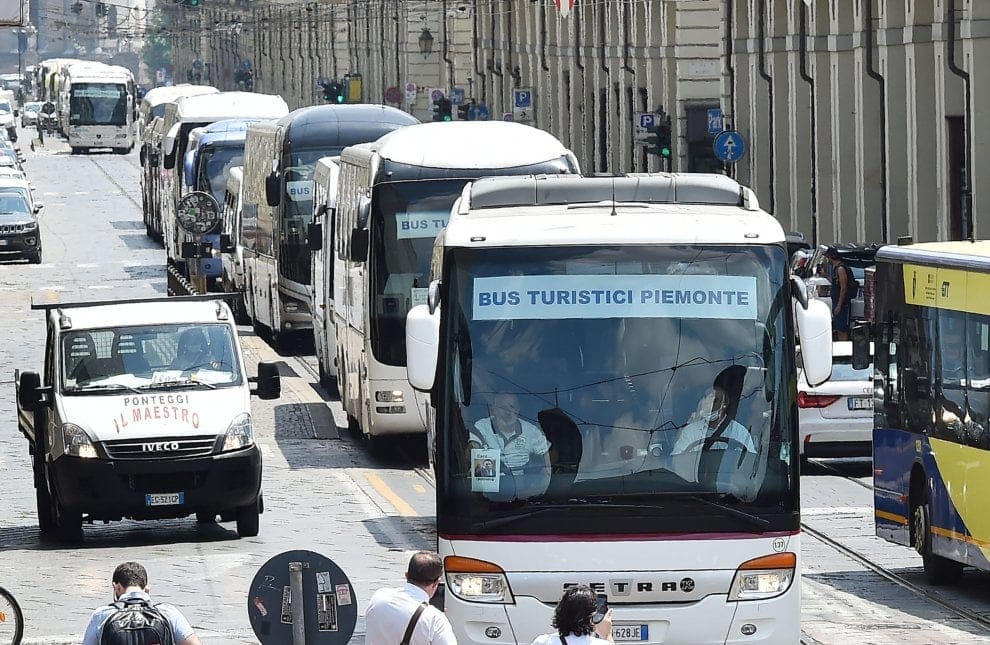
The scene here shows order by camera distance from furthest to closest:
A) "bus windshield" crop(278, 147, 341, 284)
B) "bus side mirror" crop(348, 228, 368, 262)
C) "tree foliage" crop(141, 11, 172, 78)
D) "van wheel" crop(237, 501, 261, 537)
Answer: "tree foliage" crop(141, 11, 172, 78) → "bus windshield" crop(278, 147, 341, 284) → "bus side mirror" crop(348, 228, 368, 262) → "van wheel" crop(237, 501, 261, 537)

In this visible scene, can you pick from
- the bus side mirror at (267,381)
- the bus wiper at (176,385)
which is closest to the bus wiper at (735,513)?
the bus side mirror at (267,381)

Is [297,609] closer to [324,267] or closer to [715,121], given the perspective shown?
[324,267]

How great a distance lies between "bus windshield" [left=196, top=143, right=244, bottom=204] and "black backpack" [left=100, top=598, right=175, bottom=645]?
34365 millimetres

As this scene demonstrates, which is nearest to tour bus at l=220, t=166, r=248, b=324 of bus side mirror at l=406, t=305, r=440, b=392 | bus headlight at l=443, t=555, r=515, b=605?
bus side mirror at l=406, t=305, r=440, b=392

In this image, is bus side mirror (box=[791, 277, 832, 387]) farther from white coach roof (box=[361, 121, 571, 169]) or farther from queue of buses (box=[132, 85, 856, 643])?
white coach roof (box=[361, 121, 571, 169])

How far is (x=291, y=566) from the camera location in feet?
29.5

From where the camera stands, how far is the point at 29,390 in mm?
16875

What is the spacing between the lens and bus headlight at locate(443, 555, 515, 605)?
11055 mm

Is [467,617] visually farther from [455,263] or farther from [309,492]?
[309,492]

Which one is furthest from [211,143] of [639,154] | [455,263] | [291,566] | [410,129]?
[291,566]

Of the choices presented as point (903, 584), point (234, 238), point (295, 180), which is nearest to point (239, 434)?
point (903, 584)

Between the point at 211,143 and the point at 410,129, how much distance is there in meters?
21.4

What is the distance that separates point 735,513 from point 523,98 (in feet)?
173

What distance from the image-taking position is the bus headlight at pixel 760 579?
435 inches
